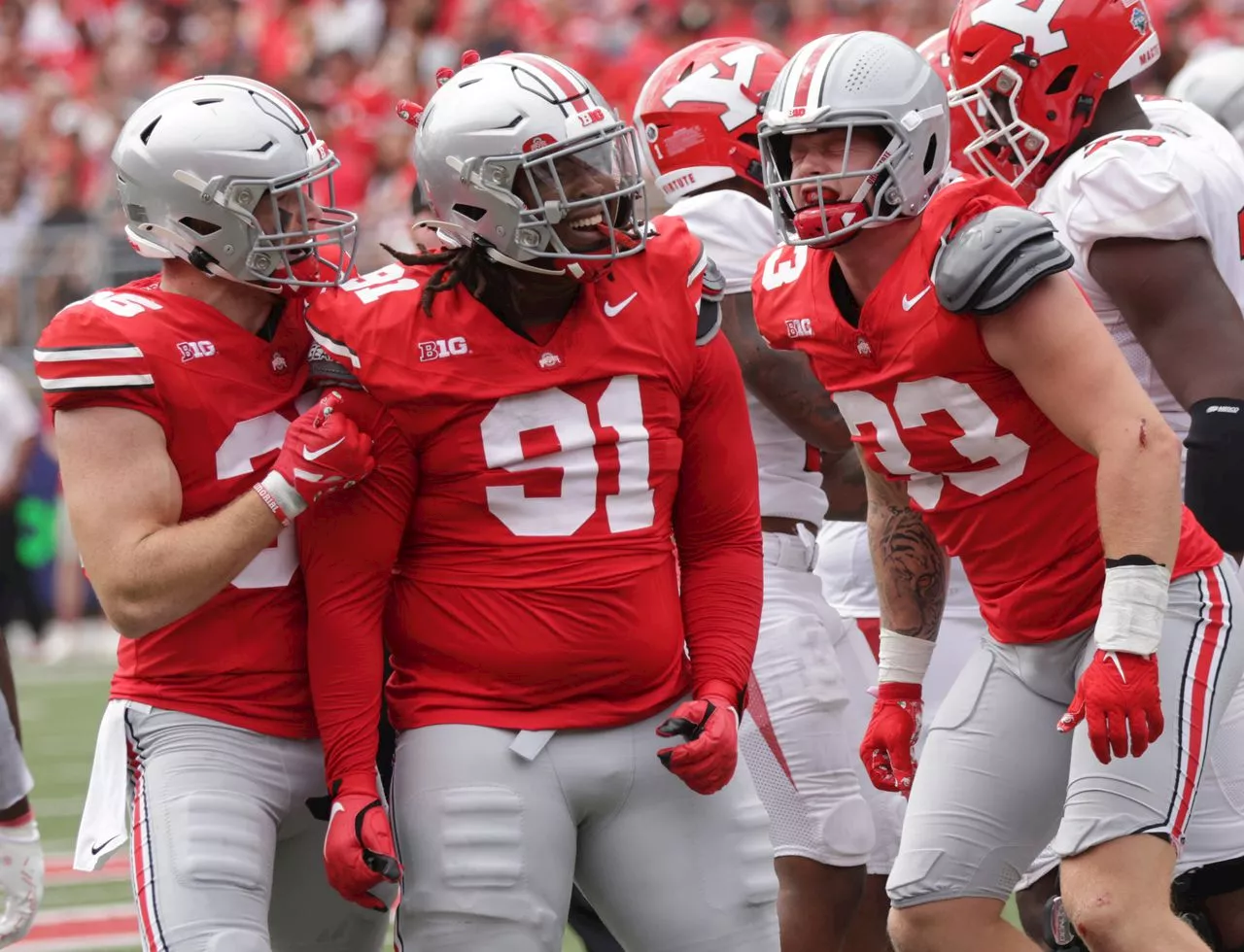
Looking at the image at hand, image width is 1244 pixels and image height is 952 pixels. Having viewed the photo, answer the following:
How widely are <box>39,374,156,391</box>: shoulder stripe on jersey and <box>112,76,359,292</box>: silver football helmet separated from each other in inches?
10.9

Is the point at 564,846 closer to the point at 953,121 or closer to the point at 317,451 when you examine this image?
the point at 317,451

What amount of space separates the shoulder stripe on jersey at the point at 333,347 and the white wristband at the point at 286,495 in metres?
0.22

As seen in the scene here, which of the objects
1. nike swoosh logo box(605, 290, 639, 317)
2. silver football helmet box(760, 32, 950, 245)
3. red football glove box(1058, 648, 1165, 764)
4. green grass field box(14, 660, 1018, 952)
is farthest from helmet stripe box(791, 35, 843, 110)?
green grass field box(14, 660, 1018, 952)

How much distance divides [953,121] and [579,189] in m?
1.60

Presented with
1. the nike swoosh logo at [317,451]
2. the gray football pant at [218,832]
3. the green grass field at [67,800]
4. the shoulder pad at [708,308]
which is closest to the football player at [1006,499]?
the shoulder pad at [708,308]

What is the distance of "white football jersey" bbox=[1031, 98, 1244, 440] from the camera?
3.84m

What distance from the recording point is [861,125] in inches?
138

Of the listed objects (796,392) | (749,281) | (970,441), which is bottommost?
(796,392)

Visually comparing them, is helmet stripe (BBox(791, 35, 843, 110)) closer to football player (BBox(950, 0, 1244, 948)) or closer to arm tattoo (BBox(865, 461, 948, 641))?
football player (BBox(950, 0, 1244, 948))

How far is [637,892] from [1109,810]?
0.79 m

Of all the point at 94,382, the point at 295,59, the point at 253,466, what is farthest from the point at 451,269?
the point at 295,59

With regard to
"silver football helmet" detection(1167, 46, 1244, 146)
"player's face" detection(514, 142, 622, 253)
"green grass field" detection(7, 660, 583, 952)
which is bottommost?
"green grass field" detection(7, 660, 583, 952)

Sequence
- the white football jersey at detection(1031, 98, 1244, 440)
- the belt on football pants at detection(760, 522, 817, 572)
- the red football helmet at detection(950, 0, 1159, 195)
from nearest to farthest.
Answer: the white football jersey at detection(1031, 98, 1244, 440)
the red football helmet at detection(950, 0, 1159, 195)
the belt on football pants at detection(760, 522, 817, 572)

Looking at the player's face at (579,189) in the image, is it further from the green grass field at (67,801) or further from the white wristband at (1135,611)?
the green grass field at (67,801)
